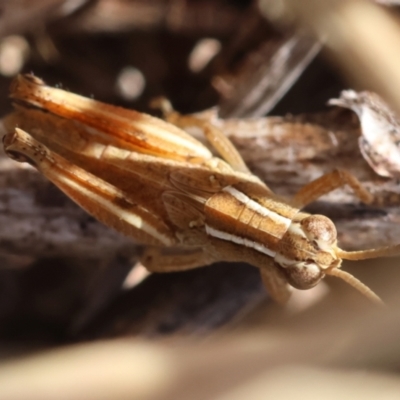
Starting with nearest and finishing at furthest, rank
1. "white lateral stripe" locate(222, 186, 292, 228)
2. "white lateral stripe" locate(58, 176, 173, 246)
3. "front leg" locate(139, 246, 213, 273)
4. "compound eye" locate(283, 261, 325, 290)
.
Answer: "compound eye" locate(283, 261, 325, 290), "white lateral stripe" locate(222, 186, 292, 228), "white lateral stripe" locate(58, 176, 173, 246), "front leg" locate(139, 246, 213, 273)

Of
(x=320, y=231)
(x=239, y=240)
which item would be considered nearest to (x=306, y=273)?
(x=320, y=231)

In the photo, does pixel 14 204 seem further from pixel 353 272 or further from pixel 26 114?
pixel 353 272

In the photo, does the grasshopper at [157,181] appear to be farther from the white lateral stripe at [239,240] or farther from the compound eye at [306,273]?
the compound eye at [306,273]

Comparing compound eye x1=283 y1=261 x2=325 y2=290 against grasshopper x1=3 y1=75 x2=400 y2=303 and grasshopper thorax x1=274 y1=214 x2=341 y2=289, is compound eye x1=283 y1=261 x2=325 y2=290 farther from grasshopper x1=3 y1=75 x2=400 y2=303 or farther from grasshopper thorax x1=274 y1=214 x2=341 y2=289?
grasshopper x1=3 y1=75 x2=400 y2=303

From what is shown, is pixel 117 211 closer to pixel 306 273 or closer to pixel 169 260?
pixel 169 260

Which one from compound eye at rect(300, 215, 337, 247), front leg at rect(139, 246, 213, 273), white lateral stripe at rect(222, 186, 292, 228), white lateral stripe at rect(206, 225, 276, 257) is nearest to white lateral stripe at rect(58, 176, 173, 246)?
front leg at rect(139, 246, 213, 273)

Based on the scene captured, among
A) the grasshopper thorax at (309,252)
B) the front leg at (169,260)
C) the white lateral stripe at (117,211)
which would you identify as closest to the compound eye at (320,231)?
the grasshopper thorax at (309,252)
